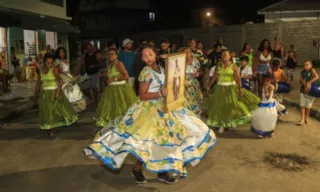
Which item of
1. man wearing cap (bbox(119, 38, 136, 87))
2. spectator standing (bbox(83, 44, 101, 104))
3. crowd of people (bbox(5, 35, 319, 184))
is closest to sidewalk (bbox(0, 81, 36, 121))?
crowd of people (bbox(5, 35, 319, 184))

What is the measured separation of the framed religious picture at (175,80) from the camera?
17.3ft

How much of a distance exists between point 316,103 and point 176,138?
7.58 meters

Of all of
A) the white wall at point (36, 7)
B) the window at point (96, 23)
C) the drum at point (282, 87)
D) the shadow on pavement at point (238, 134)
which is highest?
the window at point (96, 23)

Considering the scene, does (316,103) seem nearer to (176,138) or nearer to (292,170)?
(292,170)

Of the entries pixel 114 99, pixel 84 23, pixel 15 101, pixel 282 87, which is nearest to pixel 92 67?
pixel 15 101

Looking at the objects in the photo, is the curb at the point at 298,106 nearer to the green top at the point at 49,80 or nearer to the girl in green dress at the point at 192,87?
the girl in green dress at the point at 192,87

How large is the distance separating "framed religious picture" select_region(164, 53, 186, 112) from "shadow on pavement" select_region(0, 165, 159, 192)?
1158 millimetres

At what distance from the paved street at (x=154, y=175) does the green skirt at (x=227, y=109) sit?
0.91 feet

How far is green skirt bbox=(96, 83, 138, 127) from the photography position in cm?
894

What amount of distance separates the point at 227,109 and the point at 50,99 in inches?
145

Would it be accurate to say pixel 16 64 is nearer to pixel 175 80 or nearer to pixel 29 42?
pixel 29 42

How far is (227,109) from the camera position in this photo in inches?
344

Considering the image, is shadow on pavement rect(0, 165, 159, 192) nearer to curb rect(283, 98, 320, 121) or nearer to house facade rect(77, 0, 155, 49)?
curb rect(283, 98, 320, 121)

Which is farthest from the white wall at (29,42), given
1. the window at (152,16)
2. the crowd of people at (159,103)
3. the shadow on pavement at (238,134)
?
the window at (152,16)
